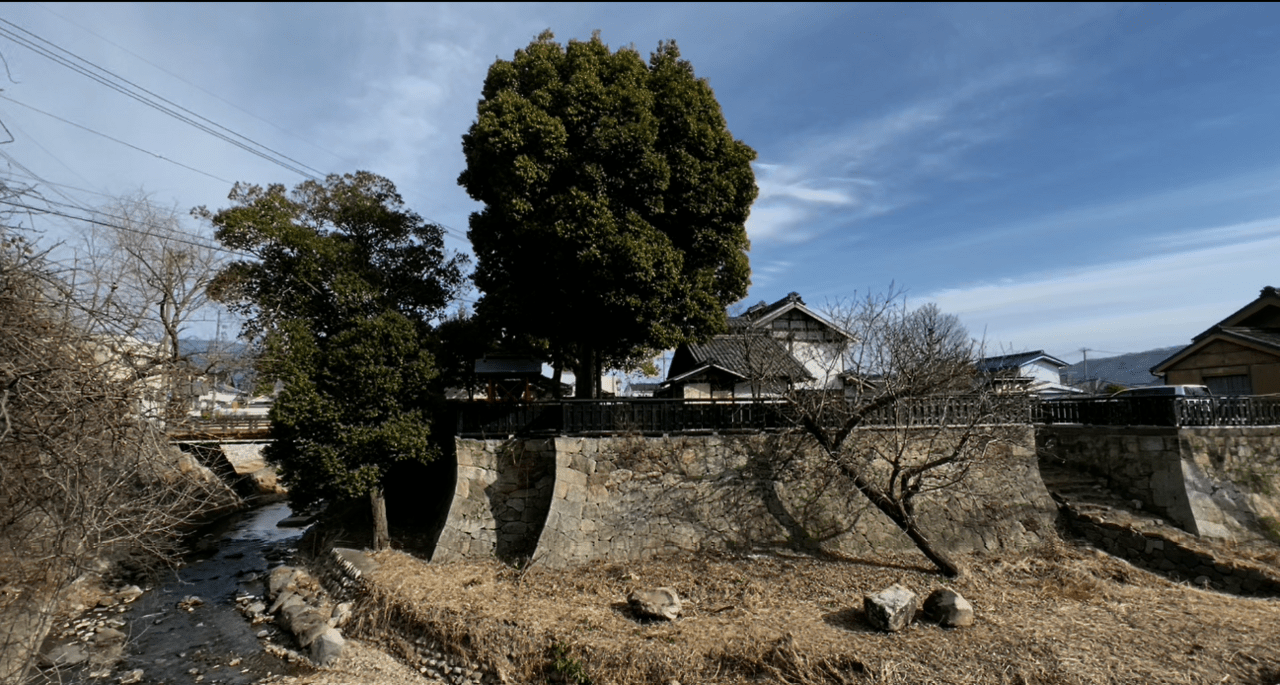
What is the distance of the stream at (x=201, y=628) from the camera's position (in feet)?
33.6

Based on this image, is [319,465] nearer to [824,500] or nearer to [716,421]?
[716,421]

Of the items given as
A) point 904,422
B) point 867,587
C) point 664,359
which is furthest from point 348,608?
point 664,359

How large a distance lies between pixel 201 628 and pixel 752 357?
12.9 m

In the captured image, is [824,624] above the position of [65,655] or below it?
above

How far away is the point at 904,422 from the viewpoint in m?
14.2

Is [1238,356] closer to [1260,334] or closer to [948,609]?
[1260,334]

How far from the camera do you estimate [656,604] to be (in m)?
10.1

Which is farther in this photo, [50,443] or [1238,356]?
[1238,356]

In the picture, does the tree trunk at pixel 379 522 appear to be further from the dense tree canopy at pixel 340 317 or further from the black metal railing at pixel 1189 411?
the black metal railing at pixel 1189 411

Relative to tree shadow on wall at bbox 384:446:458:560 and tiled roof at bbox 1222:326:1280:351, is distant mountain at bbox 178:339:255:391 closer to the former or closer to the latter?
tree shadow on wall at bbox 384:446:458:560

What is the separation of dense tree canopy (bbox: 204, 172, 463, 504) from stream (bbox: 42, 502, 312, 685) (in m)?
2.83

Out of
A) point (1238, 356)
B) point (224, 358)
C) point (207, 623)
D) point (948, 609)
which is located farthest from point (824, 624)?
point (224, 358)

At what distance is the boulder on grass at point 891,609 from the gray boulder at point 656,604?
10.2ft

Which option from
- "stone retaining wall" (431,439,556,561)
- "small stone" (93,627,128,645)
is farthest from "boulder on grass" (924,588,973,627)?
"small stone" (93,627,128,645)
